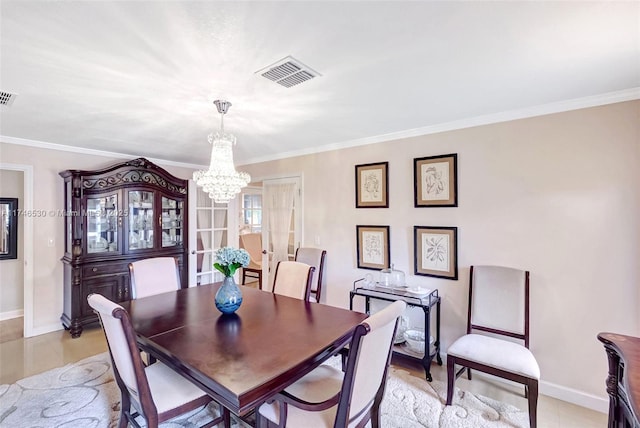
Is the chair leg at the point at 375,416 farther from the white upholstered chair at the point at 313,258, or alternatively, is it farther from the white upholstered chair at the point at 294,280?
the white upholstered chair at the point at 313,258

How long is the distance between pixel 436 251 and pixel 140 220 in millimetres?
3968

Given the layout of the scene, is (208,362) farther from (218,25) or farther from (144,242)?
(144,242)

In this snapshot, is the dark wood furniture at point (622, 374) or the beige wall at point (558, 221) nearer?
the dark wood furniture at point (622, 374)

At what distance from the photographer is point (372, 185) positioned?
137 inches

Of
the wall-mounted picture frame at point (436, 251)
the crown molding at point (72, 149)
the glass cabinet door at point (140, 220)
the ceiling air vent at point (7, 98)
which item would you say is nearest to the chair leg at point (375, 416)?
the wall-mounted picture frame at point (436, 251)

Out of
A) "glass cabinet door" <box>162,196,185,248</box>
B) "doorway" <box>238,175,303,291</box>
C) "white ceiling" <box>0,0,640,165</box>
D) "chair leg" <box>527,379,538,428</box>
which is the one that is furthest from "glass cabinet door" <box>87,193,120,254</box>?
"chair leg" <box>527,379,538,428</box>

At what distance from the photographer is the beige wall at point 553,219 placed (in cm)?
219

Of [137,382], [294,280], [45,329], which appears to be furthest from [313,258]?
[45,329]

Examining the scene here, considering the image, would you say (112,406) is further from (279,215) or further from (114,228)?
(279,215)

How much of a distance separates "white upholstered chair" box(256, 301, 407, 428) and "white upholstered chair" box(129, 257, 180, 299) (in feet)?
5.94

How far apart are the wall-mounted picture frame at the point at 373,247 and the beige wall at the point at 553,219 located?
135 mm

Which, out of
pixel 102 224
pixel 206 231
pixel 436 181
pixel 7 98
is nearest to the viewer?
pixel 7 98

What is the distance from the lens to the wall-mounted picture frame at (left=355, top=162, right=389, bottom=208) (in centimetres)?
339

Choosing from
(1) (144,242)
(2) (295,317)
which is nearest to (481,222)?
(2) (295,317)
